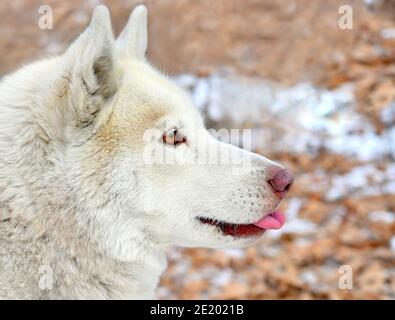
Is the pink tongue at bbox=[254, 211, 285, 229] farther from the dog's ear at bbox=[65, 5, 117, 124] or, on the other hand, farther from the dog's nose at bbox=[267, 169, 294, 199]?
the dog's ear at bbox=[65, 5, 117, 124]

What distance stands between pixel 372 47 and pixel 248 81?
1.46 metres

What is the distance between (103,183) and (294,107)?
16.8ft

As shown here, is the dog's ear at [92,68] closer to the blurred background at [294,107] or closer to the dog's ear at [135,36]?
the dog's ear at [135,36]

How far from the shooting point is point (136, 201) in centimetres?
299

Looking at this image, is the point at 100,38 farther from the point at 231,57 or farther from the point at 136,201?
the point at 231,57

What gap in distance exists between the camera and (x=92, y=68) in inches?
114

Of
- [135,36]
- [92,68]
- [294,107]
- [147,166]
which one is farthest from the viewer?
[294,107]

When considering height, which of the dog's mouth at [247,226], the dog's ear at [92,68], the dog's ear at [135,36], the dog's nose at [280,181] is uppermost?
the dog's ear at [135,36]

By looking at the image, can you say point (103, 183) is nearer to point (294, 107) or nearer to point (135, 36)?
point (135, 36)

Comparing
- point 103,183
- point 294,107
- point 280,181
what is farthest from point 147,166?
point 294,107

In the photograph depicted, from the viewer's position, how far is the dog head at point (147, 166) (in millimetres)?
2930

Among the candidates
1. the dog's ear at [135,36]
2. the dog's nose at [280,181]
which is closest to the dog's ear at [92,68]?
the dog's ear at [135,36]

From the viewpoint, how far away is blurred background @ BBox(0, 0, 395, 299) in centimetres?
600

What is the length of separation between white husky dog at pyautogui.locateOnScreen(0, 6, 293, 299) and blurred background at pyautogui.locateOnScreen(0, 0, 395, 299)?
279 cm
